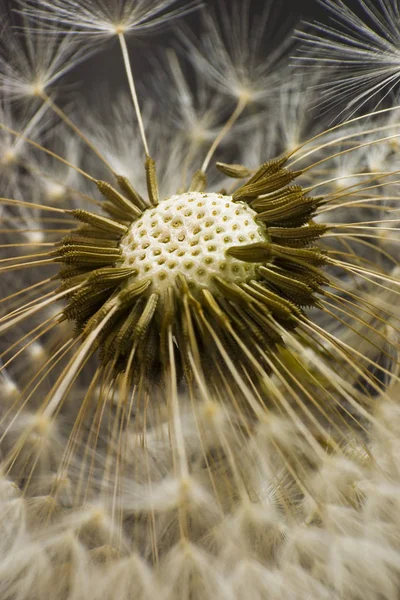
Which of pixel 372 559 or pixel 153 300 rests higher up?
pixel 153 300

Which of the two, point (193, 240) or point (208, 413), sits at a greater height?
point (193, 240)

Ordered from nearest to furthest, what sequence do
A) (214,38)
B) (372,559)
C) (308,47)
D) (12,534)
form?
1. (372,559)
2. (12,534)
3. (308,47)
4. (214,38)

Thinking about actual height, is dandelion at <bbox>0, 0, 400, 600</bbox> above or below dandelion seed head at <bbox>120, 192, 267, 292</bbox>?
below

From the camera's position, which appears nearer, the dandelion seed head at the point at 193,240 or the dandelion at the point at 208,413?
the dandelion at the point at 208,413

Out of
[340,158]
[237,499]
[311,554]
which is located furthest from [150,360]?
[340,158]

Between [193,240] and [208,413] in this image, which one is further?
[193,240]

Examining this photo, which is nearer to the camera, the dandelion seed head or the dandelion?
the dandelion

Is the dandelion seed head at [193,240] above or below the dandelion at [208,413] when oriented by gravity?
above

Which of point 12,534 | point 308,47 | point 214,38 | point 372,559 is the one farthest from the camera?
point 214,38

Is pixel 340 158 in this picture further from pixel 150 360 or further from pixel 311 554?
pixel 311 554

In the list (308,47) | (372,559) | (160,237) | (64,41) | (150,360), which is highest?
(64,41)

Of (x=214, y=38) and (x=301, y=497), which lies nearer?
(x=301, y=497)
